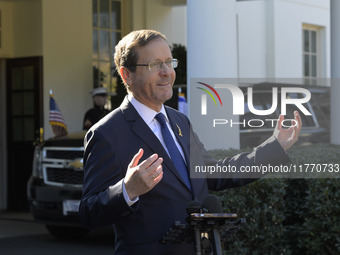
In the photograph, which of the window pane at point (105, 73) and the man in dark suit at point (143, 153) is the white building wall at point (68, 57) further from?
the man in dark suit at point (143, 153)

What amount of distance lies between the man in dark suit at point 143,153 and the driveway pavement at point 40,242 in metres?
5.88

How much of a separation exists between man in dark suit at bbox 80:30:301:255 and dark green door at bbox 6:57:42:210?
958cm

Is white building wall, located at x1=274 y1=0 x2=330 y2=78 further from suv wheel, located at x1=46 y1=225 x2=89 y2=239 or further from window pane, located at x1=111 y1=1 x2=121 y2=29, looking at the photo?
suv wheel, located at x1=46 y1=225 x2=89 y2=239

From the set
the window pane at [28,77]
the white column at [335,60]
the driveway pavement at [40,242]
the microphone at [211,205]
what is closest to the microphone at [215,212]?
the microphone at [211,205]

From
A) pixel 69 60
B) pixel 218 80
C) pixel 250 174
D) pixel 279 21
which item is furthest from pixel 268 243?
pixel 279 21

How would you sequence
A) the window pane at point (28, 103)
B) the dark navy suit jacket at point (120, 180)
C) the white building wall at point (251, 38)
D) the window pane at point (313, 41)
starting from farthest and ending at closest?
the window pane at point (313, 41)
the white building wall at point (251, 38)
the window pane at point (28, 103)
the dark navy suit jacket at point (120, 180)

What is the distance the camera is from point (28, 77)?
12523mm

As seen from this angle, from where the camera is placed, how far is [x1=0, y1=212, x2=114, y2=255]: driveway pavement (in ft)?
29.8

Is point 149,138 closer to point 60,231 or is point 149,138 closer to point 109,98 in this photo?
point 60,231

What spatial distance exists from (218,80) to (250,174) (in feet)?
13.9

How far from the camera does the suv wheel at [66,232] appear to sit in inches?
396

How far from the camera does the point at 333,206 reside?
5.80 m

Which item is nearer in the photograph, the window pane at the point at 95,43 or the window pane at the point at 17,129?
the window pane at the point at 17,129

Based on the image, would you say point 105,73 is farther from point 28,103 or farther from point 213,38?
point 213,38
